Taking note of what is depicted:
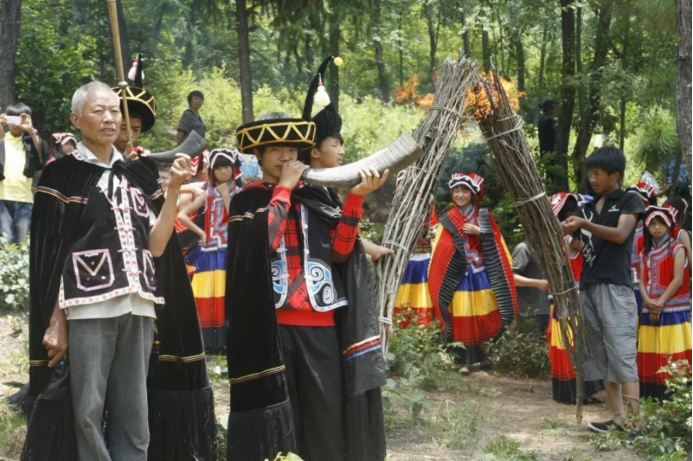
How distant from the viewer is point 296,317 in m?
4.91

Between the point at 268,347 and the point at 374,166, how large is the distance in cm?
100

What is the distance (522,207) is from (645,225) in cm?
208

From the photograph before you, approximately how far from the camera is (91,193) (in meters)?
4.43

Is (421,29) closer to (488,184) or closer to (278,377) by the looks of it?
(488,184)

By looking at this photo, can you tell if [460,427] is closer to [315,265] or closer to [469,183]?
[315,265]

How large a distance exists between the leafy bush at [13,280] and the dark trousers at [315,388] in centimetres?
487

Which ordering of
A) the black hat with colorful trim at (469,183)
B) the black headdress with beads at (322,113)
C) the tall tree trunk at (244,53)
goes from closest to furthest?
the black headdress with beads at (322,113) → the black hat with colorful trim at (469,183) → the tall tree trunk at (244,53)

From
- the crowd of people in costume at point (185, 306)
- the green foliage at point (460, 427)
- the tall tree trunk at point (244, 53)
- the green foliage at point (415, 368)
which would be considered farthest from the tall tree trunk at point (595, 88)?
the crowd of people in costume at point (185, 306)

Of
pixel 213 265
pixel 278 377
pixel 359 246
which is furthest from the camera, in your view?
pixel 213 265

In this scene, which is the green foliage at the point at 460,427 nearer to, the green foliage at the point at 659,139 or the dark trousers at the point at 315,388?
the dark trousers at the point at 315,388

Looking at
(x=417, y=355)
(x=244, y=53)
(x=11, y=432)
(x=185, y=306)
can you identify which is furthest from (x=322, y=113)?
(x=244, y=53)

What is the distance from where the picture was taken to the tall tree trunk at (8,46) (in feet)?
43.5

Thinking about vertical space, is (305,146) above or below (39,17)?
below

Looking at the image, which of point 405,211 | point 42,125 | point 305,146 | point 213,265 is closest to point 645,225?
point 405,211
